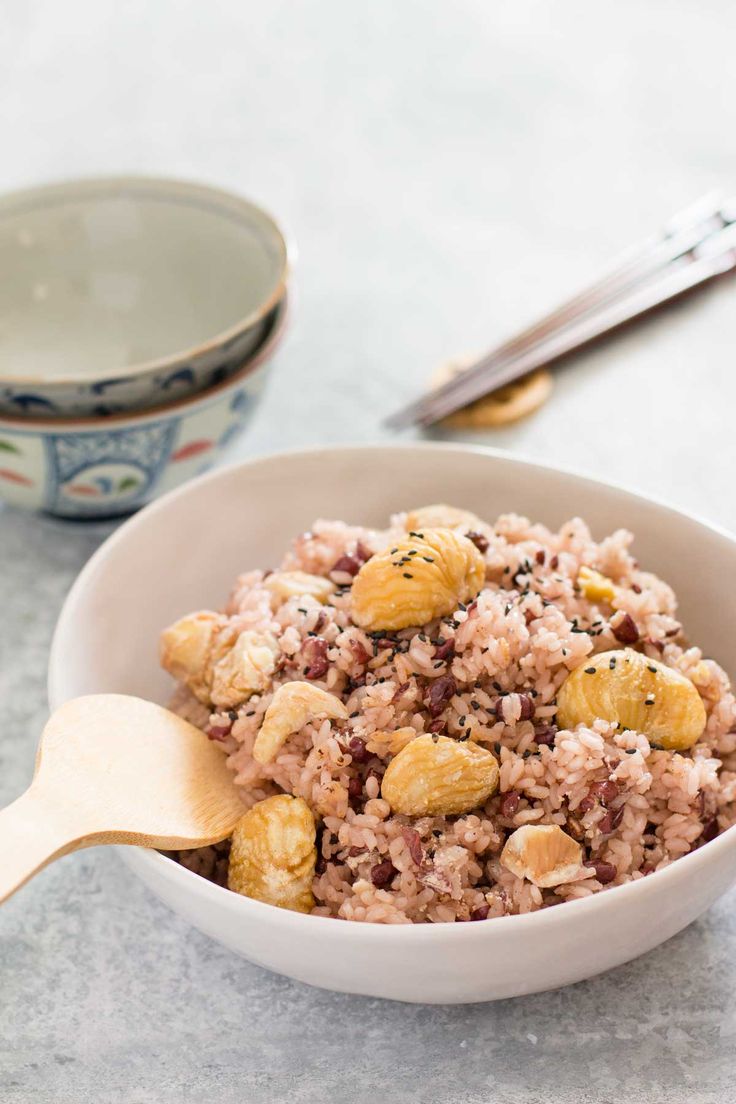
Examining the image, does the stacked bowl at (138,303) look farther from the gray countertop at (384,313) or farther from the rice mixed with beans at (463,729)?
the rice mixed with beans at (463,729)

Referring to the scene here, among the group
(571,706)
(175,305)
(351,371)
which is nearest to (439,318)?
(351,371)

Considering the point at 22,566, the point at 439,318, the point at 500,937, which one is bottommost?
the point at 22,566

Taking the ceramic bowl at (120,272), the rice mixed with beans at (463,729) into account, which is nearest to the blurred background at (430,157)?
the ceramic bowl at (120,272)

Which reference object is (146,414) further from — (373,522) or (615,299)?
(615,299)

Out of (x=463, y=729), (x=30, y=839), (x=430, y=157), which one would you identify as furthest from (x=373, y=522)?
(x=430, y=157)

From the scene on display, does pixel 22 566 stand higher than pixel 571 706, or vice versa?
pixel 571 706

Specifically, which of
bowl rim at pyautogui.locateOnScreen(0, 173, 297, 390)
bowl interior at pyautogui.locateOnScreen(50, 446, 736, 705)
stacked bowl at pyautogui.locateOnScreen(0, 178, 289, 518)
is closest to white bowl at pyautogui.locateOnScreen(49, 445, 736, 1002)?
bowl interior at pyautogui.locateOnScreen(50, 446, 736, 705)

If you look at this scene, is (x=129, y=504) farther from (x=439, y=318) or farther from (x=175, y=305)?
(x=439, y=318)
